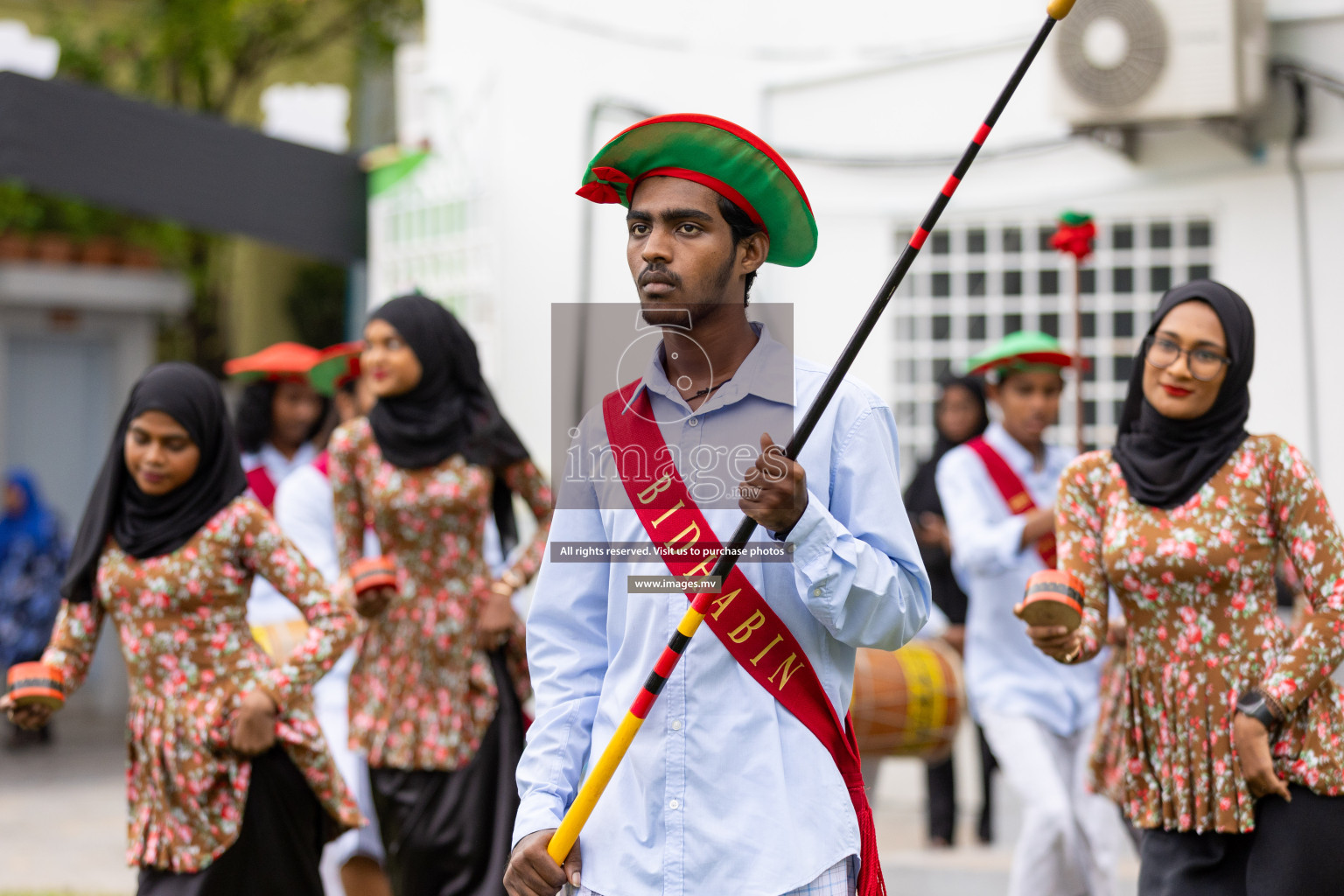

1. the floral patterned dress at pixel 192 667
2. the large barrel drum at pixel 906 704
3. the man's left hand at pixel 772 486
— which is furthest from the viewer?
the large barrel drum at pixel 906 704

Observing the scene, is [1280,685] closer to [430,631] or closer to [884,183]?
[430,631]

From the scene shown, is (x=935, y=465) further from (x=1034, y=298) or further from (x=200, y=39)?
(x=200, y=39)

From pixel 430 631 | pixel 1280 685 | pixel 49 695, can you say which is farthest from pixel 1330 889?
pixel 49 695

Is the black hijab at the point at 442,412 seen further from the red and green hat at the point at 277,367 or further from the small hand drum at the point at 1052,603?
the red and green hat at the point at 277,367

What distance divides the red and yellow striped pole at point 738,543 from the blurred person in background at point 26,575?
427 inches

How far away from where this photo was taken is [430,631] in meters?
5.43

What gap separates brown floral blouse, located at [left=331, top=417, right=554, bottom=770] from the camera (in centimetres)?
540

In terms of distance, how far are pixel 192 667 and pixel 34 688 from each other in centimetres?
41

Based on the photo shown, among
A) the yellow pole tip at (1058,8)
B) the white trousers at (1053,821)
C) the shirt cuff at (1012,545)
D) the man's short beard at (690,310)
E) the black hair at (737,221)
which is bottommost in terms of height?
the white trousers at (1053,821)

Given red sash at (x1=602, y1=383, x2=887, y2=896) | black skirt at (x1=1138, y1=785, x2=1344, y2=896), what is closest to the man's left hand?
red sash at (x1=602, y1=383, x2=887, y2=896)

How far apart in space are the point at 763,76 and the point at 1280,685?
23.4ft

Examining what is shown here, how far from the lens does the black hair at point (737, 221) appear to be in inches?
113

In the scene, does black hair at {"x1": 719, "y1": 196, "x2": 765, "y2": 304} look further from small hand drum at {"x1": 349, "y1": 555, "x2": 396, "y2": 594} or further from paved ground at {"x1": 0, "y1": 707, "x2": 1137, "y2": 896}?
paved ground at {"x1": 0, "y1": 707, "x2": 1137, "y2": 896}

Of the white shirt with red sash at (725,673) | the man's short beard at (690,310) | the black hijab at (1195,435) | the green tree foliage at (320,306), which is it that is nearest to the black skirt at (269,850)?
the white shirt with red sash at (725,673)
